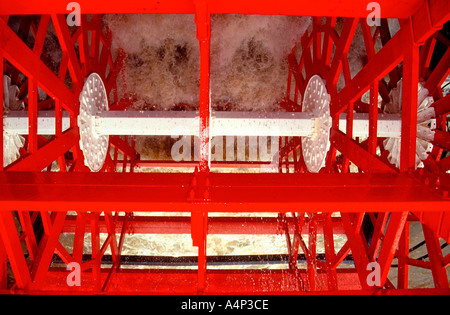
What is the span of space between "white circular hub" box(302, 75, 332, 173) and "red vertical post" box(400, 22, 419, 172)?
5.46 feet

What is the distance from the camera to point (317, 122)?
20.5ft

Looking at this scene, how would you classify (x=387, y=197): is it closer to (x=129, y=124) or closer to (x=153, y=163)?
(x=129, y=124)

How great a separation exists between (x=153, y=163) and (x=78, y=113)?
2.53m

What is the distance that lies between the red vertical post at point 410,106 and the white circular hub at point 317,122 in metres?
1.66

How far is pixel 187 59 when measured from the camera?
8.61 m

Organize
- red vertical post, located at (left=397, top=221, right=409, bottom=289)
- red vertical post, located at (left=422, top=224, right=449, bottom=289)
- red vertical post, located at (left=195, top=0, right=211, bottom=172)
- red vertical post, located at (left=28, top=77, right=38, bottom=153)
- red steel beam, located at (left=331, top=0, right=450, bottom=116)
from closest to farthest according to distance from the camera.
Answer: red steel beam, located at (left=331, top=0, right=450, bottom=116) → red vertical post, located at (left=195, top=0, right=211, bottom=172) → red vertical post, located at (left=28, top=77, right=38, bottom=153) → red vertical post, located at (left=397, top=221, right=409, bottom=289) → red vertical post, located at (left=422, top=224, right=449, bottom=289)

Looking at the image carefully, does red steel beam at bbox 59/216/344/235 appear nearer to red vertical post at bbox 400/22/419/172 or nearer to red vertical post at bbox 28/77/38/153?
red vertical post at bbox 28/77/38/153

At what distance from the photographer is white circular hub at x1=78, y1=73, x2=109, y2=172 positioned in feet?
20.6

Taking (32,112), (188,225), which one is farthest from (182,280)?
(32,112)

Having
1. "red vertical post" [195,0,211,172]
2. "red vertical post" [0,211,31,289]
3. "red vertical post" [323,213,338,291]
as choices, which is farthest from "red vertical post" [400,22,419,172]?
"red vertical post" [0,211,31,289]

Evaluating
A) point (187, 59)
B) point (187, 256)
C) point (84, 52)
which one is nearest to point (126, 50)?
point (187, 59)

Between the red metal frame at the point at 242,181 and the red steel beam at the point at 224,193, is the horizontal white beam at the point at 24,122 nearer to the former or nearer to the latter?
the red metal frame at the point at 242,181

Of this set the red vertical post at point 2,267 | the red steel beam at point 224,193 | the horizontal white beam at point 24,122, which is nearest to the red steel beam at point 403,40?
the red steel beam at point 224,193

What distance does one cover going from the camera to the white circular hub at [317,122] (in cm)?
610
